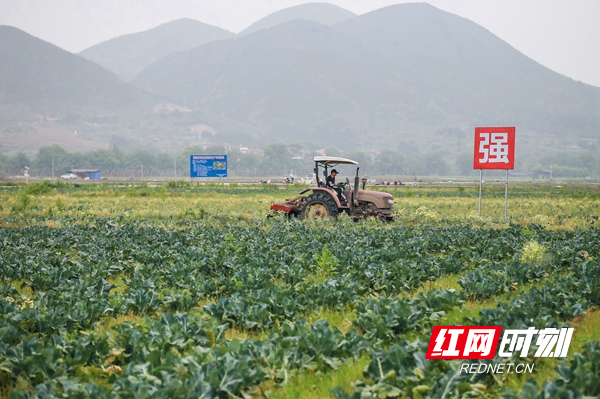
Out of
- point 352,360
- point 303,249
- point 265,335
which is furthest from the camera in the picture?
point 303,249

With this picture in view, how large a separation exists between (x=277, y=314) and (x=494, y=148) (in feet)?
69.4

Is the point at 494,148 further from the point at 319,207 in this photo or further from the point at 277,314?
the point at 277,314

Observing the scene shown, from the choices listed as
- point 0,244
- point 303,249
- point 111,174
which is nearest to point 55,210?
point 0,244

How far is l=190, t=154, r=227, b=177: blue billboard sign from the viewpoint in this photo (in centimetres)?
9044

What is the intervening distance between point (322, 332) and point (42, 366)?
298 cm

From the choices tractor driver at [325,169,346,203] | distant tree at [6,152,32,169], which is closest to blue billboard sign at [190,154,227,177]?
tractor driver at [325,169,346,203]

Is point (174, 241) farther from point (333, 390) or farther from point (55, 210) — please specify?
point (55, 210)

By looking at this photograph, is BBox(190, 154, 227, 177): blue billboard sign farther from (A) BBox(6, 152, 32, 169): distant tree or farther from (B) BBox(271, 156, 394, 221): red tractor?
(A) BBox(6, 152, 32, 169): distant tree

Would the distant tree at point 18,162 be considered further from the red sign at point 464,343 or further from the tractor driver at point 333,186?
the red sign at point 464,343

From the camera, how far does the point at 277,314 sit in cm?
904

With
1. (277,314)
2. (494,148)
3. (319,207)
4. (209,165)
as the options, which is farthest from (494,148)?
(209,165)

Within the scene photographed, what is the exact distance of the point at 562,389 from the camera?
5531mm

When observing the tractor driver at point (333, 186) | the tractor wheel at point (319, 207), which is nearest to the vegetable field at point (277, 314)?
the tractor wheel at point (319, 207)

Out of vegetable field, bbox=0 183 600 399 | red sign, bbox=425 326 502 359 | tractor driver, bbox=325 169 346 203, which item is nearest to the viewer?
vegetable field, bbox=0 183 600 399
